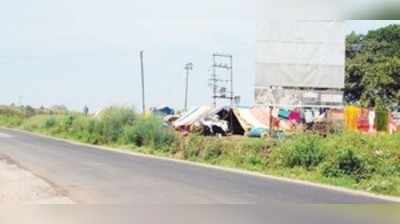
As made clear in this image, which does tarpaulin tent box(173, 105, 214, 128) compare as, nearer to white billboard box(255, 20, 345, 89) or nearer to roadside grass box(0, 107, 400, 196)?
roadside grass box(0, 107, 400, 196)

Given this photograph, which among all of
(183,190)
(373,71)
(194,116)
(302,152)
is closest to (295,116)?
(194,116)

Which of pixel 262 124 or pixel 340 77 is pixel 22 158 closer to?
pixel 340 77

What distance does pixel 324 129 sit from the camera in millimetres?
26234

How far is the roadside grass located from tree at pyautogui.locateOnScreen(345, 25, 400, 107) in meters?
17.4

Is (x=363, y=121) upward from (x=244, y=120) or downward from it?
upward

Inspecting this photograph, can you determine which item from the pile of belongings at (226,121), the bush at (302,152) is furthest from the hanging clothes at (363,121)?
the bush at (302,152)

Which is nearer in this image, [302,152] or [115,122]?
[302,152]

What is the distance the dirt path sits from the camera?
9.23m

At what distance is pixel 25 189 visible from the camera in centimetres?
1095

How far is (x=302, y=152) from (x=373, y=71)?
2445cm

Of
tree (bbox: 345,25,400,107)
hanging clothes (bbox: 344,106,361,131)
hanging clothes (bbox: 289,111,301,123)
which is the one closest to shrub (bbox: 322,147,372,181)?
hanging clothes (bbox: 344,106,361,131)

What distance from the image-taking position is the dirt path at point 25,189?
923cm

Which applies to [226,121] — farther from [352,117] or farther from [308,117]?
[352,117]

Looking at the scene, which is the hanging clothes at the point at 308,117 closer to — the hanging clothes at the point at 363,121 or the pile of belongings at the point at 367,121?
the pile of belongings at the point at 367,121
